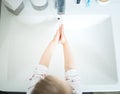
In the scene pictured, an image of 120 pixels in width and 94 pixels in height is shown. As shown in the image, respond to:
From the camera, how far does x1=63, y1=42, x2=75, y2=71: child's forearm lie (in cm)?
103

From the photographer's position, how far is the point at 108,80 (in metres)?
1.07

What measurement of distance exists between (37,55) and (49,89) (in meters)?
0.33

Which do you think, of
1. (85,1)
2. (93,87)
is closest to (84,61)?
(93,87)

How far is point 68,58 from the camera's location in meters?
1.06

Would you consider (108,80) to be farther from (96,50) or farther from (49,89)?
(49,89)

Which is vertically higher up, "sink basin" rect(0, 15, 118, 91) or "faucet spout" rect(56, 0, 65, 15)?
"faucet spout" rect(56, 0, 65, 15)

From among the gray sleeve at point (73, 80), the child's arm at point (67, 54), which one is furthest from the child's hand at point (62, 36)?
the gray sleeve at point (73, 80)

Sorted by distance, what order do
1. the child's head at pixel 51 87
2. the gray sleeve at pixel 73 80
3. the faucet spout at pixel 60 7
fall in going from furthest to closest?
1. the faucet spout at pixel 60 7
2. the gray sleeve at pixel 73 80
3. the child's head at pixel 51 87

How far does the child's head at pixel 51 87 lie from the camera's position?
0.86m

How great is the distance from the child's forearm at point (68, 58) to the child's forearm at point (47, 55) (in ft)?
0.21

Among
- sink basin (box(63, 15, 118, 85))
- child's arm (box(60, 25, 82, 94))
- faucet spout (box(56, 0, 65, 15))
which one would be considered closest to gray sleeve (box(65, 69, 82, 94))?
child's arm (box(60, 25, 82, 94))

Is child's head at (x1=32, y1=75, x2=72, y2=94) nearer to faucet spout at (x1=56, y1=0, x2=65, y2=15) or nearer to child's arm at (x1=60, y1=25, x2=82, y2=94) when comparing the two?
child's arm at (x1=60, y1=25, x2=82, y2=94)

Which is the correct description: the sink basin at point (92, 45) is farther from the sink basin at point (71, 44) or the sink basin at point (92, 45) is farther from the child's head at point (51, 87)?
the child's head at point (51, 87)

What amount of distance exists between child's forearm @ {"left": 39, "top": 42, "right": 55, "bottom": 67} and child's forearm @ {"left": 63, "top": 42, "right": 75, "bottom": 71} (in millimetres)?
64
